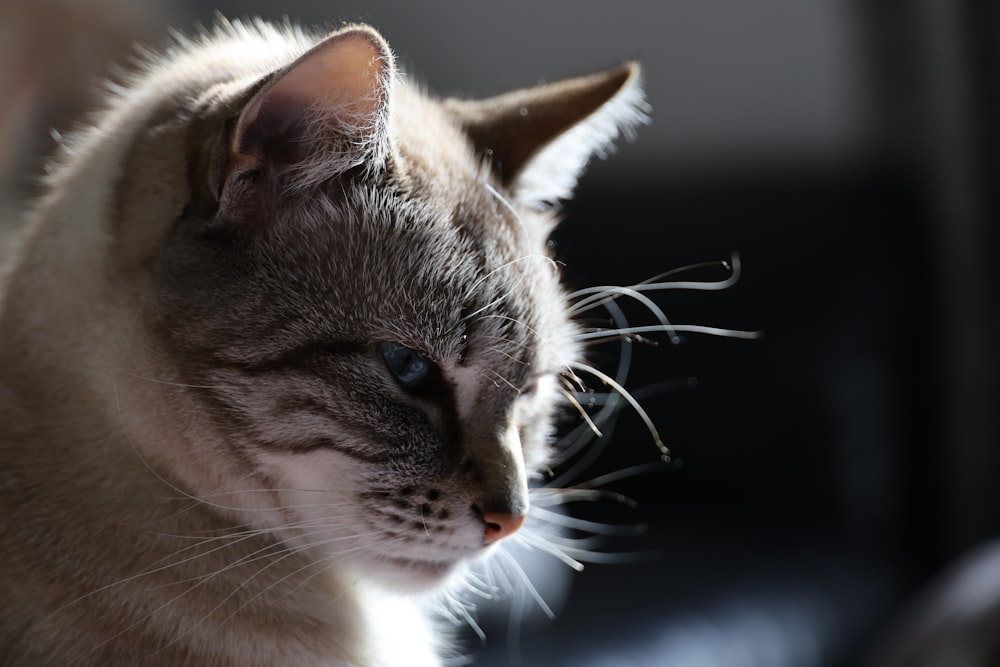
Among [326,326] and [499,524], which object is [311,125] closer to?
[326,326]

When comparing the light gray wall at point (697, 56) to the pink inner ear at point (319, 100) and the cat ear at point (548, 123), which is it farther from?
the pink inner ear at point (319, 100)

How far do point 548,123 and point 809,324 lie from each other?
1.44 m

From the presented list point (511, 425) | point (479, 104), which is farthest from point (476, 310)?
point (479, 104)

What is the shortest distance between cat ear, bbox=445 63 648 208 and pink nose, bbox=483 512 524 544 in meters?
0.38

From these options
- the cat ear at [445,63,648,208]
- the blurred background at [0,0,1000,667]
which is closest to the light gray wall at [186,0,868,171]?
the blurred background at [0,0,1000,667]

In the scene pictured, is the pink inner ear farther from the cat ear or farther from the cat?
the cat ear

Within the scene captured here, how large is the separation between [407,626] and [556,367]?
0.31 m

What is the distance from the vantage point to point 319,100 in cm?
81

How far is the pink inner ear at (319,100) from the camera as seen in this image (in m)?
0.77

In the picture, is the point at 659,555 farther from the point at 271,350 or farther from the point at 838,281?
the point at 271,350

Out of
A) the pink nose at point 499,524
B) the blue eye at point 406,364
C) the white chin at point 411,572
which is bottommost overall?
the white chin at point 411,572

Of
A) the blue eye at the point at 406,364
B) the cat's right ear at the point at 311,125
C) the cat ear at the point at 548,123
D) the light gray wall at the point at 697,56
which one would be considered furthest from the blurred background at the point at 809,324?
the cat's right ear at the point at 311,125

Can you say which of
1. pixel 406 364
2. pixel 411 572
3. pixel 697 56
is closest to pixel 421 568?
pixel 411 572

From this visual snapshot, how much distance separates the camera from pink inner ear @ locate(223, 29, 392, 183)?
766 millimetres
